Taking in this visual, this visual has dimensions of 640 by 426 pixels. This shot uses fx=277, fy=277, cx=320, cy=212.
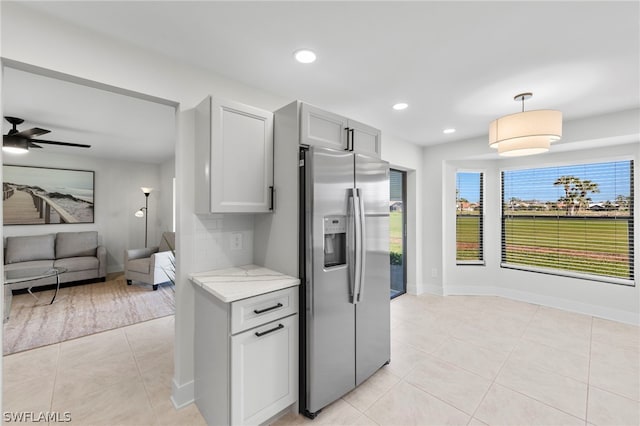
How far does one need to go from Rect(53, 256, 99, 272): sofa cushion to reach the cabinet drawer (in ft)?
15.9

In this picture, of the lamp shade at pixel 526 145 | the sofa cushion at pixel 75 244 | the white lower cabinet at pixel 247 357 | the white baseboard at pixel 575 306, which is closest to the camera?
the white lower cabinet at pixel 247 357

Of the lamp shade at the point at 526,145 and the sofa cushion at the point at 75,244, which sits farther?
the sofa cushion at the point at 75,244

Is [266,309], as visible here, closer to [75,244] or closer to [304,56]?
[304,56]

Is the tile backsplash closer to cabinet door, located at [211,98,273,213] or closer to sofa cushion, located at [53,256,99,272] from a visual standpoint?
cabinet door, located at [211,98,273,213]

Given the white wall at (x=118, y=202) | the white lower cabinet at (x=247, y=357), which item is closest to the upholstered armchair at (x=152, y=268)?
the white wall at (x=118, y=202)

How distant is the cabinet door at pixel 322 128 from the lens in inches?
78.2

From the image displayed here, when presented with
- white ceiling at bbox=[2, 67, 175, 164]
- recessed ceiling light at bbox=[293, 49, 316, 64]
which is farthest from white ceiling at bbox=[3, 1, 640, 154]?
white ceiling at bbox=[2, 67, 175, 164]

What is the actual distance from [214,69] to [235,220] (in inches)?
47.5

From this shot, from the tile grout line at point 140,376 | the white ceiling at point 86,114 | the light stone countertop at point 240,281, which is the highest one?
the white ceiling at point 86,114

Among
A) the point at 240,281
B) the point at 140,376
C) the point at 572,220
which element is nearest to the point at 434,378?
the point at 240,281

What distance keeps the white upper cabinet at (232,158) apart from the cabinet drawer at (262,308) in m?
0.65

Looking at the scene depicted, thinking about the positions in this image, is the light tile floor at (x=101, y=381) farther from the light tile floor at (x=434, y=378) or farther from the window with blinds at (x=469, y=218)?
the window with blinds at (x=469, y=218)

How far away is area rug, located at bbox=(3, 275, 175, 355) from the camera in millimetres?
3029

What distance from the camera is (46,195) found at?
5156 mm
